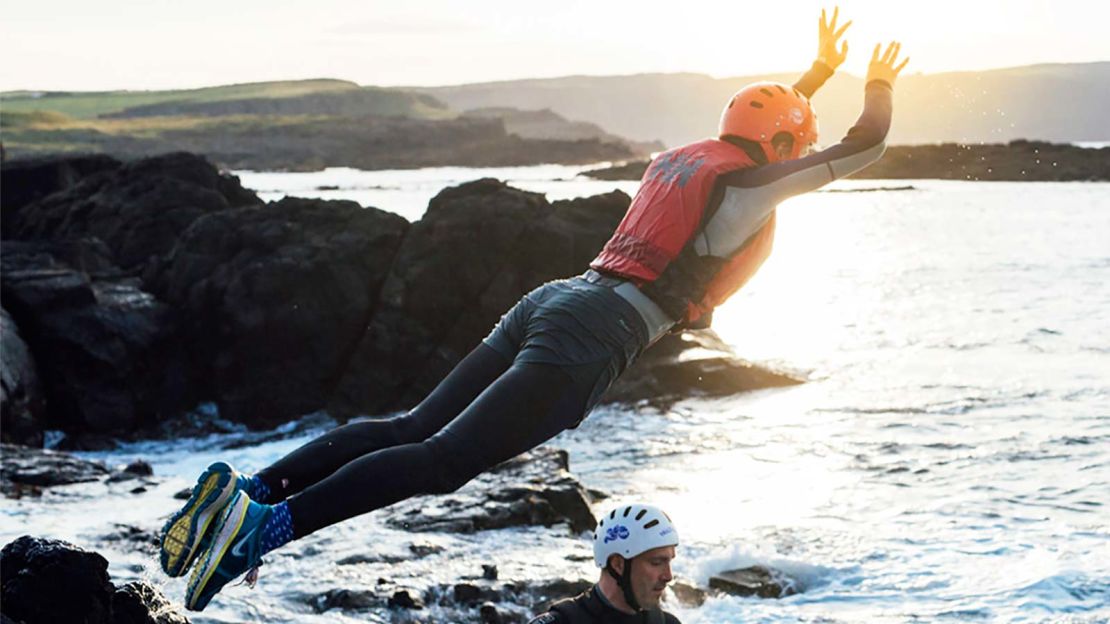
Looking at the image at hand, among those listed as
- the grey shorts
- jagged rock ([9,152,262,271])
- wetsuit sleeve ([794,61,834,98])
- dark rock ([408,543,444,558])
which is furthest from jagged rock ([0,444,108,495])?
jagged rock ([9,152,262,271])

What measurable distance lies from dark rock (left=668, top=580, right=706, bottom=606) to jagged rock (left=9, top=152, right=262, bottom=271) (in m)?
20.0

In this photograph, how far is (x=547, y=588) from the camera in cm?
1180

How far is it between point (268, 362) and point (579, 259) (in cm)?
621

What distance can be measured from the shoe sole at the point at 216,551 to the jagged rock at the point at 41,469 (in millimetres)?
9798

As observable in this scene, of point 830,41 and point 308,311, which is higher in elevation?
point 830,41

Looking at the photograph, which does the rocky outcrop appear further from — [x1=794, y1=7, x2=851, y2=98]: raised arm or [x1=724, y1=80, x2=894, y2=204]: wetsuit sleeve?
[x1=794, y1=7, x2=851, y2=98]: raised arm

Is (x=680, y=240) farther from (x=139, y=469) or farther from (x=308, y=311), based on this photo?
(x=308, y=311)

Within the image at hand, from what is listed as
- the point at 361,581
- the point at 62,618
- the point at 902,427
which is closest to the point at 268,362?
the point at 902,427

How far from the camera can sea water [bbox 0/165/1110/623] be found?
42.0ft

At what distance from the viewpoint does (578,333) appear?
255 inches

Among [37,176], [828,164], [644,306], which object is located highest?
[828,164]

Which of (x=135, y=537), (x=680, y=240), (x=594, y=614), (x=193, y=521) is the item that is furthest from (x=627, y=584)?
(x=135, y=537)

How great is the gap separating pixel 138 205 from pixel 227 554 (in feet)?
95.4

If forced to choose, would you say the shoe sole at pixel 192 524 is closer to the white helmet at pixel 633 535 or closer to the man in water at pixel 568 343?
the man in water at pixel 568 343
